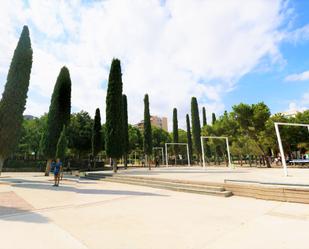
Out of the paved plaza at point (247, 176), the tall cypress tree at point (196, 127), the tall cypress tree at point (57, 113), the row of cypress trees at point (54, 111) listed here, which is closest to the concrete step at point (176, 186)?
the paved plaza at point (247, 176)

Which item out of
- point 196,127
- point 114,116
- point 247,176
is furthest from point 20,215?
point 196,127

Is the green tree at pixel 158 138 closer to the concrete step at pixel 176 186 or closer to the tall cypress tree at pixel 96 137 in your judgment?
the tall cypress tree at pixel 96 137

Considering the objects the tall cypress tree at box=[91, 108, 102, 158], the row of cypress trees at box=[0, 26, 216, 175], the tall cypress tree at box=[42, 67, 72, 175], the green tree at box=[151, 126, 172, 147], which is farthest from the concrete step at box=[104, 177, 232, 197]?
the green tree at box=[151, 126, 172, 147]

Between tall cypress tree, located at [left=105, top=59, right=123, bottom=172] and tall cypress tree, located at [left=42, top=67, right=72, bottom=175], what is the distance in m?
4.06

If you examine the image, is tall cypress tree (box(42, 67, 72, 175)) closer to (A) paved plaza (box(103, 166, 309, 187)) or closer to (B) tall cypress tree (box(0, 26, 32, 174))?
(B) tall cypress tree (box(0, 26, 32, 174))

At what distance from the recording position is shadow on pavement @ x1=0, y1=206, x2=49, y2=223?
5.56 m

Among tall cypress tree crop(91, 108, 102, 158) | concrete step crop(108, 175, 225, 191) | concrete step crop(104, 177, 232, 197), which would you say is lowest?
concrete step crop(104, 177, 232, 197)

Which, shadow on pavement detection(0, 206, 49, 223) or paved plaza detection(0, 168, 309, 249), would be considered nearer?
paved plaza detection(0, 168, 309, 249)

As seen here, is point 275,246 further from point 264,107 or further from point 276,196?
point 264,107

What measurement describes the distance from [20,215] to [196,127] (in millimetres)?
34674

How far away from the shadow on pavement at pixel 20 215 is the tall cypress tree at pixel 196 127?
33.6 meters

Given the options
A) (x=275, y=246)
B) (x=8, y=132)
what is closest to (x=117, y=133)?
(x=8, y=132)

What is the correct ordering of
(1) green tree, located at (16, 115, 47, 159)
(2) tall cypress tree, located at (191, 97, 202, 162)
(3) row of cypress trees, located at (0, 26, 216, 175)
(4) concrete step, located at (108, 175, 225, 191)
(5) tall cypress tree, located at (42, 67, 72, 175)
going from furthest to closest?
1. (2) tall cypress tree, located at (191, 97, 202, 162)
2. (1) green tree, located at (16, 115, 47, 159)
3. (5) tall cypress tree, located at (42, 67, 72, 175)
4. (3) row of cypress trees, located at (0, 26, 216, 175)
5. (4) concrete step, located at (108, 175, 225, 191)

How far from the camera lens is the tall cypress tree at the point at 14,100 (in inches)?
577
